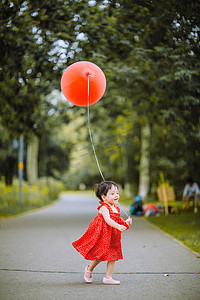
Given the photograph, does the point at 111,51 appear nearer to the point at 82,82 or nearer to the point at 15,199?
the point at 82,82

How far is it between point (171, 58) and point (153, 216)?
25.8 feet

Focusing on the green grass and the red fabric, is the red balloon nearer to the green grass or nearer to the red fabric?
the red fabric

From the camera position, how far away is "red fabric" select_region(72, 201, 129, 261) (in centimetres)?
532

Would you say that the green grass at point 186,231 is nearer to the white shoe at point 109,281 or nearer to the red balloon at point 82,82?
the white shoe at point 109,281

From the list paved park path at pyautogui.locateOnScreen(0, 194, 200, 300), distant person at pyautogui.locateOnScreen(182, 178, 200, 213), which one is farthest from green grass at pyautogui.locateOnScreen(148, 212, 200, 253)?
distant person at pyautogui.locateOnScreen(182, 178, 200, 213)

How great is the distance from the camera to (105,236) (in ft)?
17.6

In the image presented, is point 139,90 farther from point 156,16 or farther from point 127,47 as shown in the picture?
point 156,16

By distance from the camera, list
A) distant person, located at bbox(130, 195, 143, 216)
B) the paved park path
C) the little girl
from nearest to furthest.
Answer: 1. the paved park path
2. the little girl
3. distant person, located at bbox(130, 195, 143, 216)

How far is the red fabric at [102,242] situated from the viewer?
17.5 ft

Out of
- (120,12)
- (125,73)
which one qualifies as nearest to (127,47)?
(125,73)

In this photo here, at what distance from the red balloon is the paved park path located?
2.70 metres

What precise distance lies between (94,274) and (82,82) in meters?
2.95

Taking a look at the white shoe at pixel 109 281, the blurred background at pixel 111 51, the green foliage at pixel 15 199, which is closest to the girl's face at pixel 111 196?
the white shoe at pixel 109 281

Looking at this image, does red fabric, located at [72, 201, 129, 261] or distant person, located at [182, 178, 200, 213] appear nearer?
red fabric, located at [72, 201, 129, 261]
